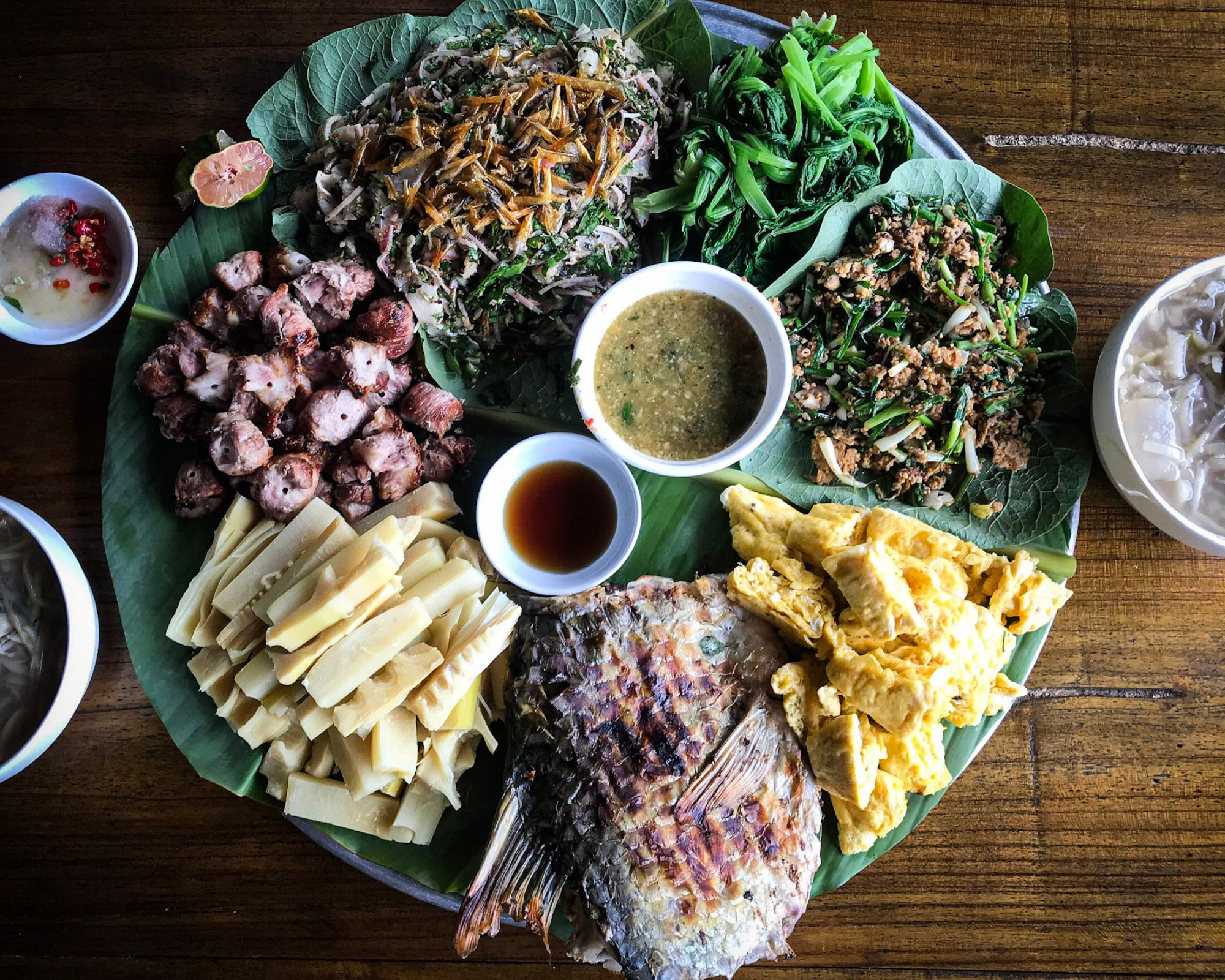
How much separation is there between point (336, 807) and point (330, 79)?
10.0 ft

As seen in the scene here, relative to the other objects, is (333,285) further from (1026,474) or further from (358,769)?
(1026,474)

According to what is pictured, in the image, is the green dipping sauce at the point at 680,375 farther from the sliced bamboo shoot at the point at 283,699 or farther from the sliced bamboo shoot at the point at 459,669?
the sliced bamboo shoot at the point at 283,699

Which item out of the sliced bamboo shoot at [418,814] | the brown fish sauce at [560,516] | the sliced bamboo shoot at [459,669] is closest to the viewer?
the sliced bamboo shoot at [459,669]

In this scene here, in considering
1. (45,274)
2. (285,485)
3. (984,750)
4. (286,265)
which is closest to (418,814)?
(285,485)

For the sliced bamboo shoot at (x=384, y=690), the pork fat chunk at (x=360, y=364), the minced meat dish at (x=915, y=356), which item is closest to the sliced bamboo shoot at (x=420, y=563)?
the sliced bamboo shoot at (x=384, y=690)

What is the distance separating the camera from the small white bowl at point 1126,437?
3.05 metres

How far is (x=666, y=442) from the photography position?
126 inches

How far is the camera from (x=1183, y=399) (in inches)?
125

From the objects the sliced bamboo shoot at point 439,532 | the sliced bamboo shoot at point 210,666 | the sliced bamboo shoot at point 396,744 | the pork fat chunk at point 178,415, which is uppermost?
A: the pork fat chunk at point 178,415

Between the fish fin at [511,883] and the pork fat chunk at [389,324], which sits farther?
the pork fat chunk at [389,324]

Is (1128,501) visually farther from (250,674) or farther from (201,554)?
(201,554)

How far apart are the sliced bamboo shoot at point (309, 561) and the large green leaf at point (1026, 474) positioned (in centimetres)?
164

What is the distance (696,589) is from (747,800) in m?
0.79

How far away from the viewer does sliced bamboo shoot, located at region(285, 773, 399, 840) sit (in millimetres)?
3113
